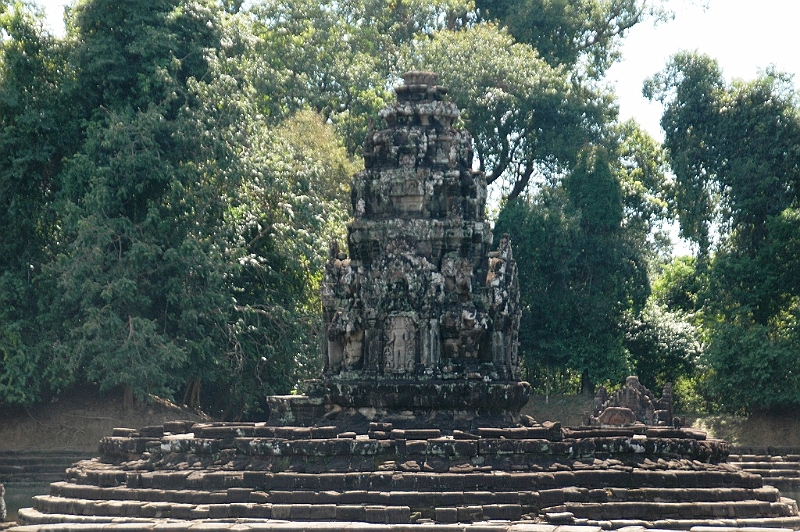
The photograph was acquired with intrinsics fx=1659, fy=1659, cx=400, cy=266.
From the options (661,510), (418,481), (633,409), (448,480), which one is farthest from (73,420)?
(661,510)

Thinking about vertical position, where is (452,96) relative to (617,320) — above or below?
above

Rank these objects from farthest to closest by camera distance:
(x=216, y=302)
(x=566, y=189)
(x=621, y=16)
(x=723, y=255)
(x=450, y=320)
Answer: (x=621, y=16) → (x=566, y=189) → (x=723, y=255) → (x=216, y=302) → (x=450, y=320)

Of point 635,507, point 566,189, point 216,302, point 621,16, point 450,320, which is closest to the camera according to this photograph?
point 635,507

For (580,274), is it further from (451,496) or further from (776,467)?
(451,496)

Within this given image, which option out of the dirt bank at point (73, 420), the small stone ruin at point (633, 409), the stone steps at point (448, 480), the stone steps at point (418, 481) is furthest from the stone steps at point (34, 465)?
the stone steps at point (448, 480)

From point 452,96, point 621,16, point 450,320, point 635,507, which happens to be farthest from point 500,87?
point 635,507

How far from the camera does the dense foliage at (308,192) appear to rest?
4244cm

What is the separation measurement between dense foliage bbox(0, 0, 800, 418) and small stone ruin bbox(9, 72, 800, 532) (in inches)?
439

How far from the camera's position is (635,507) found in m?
25.6

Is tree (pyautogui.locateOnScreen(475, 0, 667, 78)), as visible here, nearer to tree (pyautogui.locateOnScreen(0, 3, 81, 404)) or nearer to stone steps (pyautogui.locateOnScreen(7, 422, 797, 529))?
tree (pyautogui.locateOnScreen(0, 3, 81, 404))

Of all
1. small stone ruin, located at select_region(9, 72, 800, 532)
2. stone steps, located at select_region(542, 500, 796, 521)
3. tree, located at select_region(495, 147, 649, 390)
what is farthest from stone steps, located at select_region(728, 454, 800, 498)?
stone steps, located at select_region(542, 500, 796, 521)

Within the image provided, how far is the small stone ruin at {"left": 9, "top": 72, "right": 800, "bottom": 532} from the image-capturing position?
2553 cm

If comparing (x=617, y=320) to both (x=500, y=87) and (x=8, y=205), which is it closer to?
(x=500, y=87)

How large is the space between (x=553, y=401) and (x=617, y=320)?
11.2 ft
